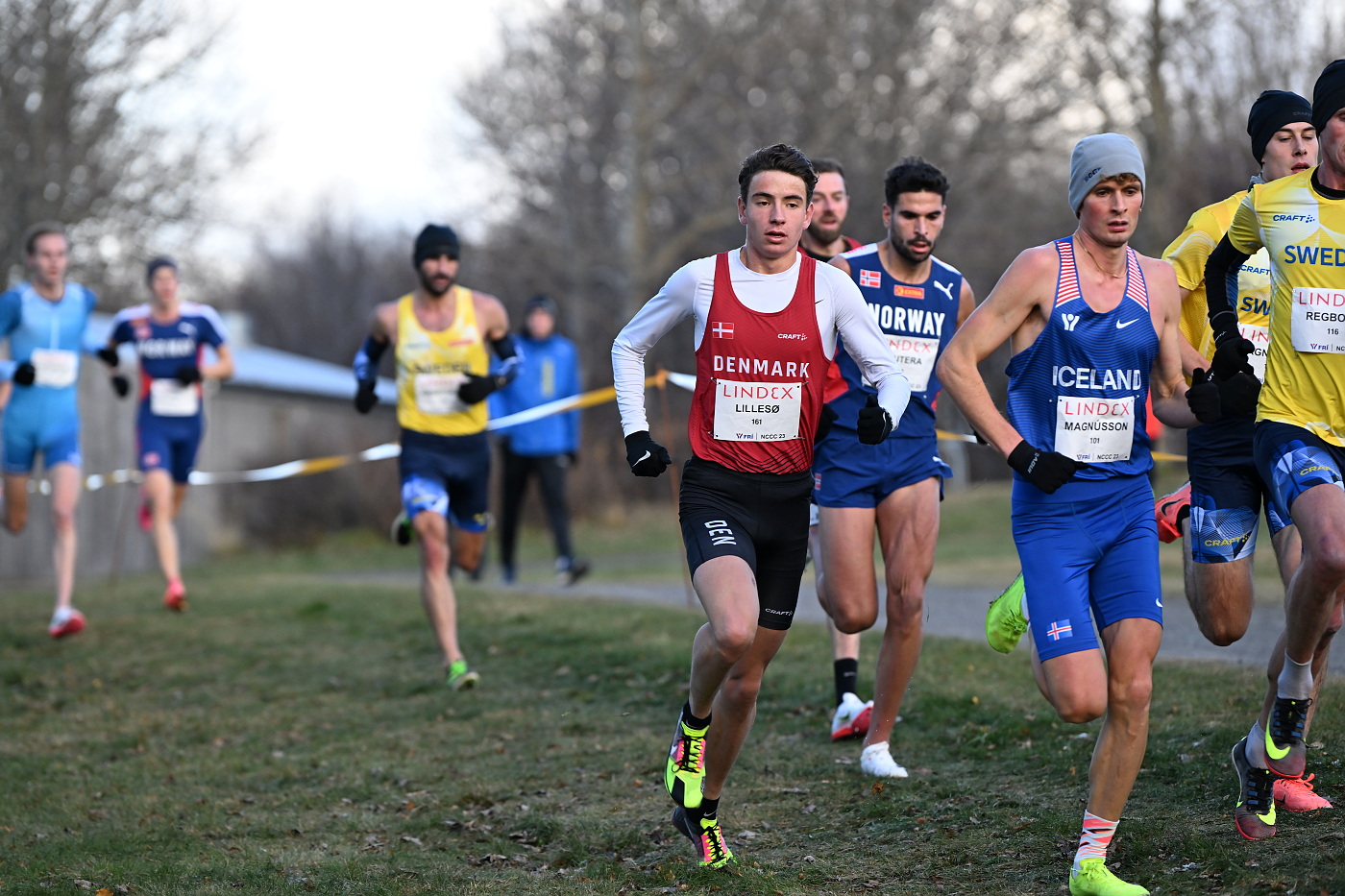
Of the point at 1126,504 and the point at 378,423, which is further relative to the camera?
the point at 378,423

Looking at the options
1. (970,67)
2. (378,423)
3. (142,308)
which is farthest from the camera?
(970,67)

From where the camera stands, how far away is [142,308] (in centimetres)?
1205

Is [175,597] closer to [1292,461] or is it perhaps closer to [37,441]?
[37,441]

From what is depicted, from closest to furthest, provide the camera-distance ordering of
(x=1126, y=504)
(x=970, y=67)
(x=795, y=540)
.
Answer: (x=1126, y=504)
(x=795, y=540)
(x=970, y=67)

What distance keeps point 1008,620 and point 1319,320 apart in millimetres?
1496

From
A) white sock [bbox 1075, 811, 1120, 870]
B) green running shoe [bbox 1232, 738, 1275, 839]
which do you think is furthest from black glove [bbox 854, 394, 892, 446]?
green running shoe [bbox 1232, 738, 1275, 839]

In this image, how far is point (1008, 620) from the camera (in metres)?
5.11

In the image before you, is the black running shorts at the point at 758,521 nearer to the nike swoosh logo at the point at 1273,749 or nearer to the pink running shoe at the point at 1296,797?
the nike swoosh logo at the point at 1273,749

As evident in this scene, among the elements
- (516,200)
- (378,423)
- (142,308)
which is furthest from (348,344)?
(142,308)

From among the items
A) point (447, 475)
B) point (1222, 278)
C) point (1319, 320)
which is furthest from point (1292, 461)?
point (447, 475)

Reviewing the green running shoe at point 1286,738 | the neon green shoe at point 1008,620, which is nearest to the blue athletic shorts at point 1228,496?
the green running shoe at point 1286,738

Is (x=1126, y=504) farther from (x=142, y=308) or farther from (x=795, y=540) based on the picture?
(x=142, y=308)

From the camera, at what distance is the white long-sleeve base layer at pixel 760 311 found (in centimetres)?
A: 517

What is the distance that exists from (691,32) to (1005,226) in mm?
8167
